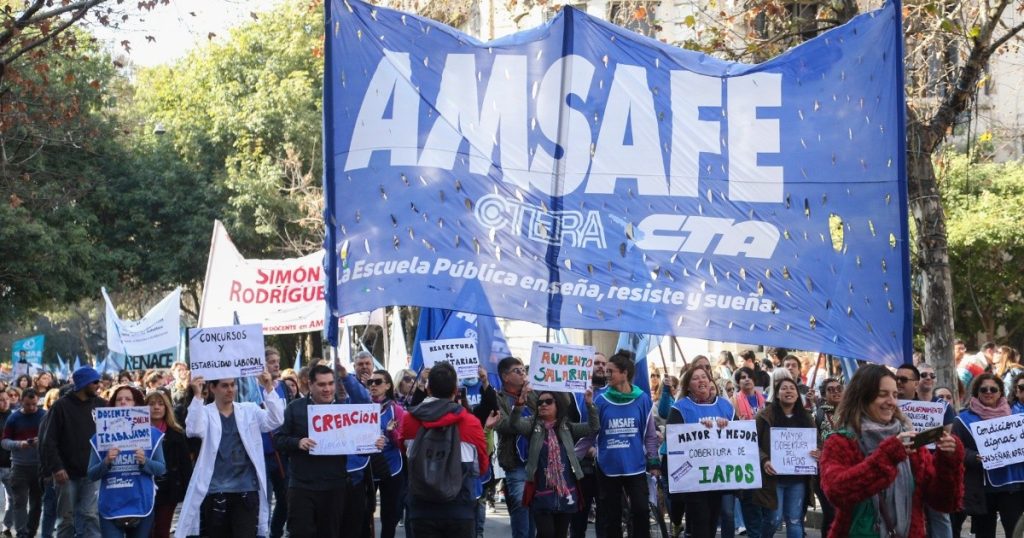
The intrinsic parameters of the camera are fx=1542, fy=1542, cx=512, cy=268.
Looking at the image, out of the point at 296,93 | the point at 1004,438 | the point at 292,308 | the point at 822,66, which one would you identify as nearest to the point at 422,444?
the point at 822,66

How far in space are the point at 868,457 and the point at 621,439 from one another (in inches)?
215

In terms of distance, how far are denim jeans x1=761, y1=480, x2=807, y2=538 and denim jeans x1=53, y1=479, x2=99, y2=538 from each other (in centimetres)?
564

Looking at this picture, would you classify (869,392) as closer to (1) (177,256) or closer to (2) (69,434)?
(2) (69,434)

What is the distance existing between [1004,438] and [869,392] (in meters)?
5.04

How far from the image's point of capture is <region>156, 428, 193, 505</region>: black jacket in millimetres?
12016

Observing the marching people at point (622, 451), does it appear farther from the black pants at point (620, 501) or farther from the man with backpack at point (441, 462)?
the man with backpack at point (441, 462)

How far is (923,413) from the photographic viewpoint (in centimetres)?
1059

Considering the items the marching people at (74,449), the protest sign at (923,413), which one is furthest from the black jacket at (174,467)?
the protest sign at (923,413)

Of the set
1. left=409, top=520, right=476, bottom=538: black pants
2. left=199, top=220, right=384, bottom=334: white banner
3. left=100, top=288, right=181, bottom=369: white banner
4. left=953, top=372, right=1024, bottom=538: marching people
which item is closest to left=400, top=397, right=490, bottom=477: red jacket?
left=409, top=520, right=476, bottom=538: black pants

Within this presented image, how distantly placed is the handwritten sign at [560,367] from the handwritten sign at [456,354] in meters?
2.28

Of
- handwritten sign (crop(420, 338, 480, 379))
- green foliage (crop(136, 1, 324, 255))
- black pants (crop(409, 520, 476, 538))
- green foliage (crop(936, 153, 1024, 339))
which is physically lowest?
black pants (crop(409, 520, 476, 538))

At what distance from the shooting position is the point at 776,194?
33.6ft

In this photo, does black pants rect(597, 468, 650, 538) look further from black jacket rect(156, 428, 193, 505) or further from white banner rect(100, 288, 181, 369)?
white banner rect(100, 288, 181, 369)

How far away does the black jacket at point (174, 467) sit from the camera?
12.0 metres
